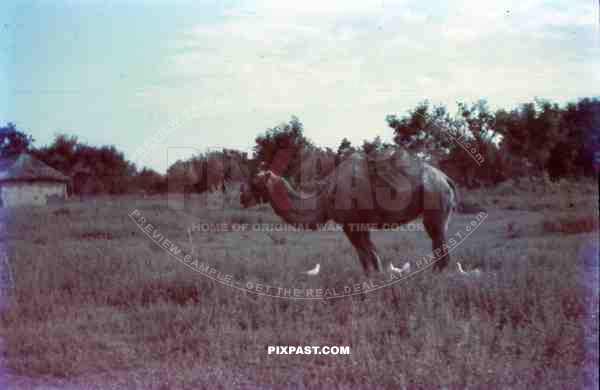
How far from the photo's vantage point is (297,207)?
8.07 meters

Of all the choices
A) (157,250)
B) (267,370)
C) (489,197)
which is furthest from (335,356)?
(489,197)

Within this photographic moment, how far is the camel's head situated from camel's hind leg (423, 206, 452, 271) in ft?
7.68

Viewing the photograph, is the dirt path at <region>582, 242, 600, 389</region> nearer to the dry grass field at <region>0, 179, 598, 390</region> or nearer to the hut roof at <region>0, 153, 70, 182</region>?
the dry grass field at <region>0, 179, 598, 390</region>

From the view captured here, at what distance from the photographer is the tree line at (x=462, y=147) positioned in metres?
9.87

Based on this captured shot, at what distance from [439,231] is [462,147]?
10.9ft

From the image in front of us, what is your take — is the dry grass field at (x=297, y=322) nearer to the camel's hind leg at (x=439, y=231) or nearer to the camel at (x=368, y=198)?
the camel's hind leg at (x=439, y=231)

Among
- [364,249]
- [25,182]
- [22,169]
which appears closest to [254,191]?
[364,249]

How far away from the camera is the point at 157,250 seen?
1167 centimetres

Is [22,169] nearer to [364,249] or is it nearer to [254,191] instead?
[254,191]

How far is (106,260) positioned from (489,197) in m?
8.92

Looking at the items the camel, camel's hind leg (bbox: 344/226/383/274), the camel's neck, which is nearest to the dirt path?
the camel

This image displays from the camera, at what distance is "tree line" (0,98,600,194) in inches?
388

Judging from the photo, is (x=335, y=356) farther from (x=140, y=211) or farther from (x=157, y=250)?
(x=140, y=211)

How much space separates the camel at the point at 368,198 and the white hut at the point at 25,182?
992 centimetres
